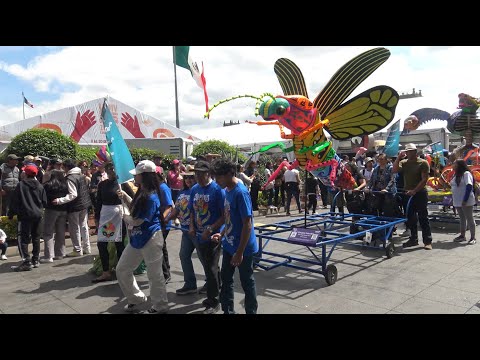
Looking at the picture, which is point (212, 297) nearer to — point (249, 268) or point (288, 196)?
point (249, 268)

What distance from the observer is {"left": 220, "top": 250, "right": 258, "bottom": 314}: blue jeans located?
10.9 ft

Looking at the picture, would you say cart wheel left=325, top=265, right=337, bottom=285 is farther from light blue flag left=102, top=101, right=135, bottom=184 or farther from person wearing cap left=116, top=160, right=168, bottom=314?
light blue flag left=102, top=101, right=135, bottom=184

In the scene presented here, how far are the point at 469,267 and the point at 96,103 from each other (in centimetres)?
1651

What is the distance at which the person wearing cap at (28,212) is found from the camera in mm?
5934

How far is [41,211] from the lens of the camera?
6137 mm

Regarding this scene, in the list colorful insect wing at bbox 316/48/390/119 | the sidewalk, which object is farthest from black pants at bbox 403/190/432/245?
colorful insect wing at bbox 316/48/390/119

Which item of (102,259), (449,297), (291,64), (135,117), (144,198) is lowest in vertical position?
(449,297)

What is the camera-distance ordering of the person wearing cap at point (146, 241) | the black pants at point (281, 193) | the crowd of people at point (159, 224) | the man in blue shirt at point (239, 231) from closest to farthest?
the man in blue shirt at point (239, 231) → the crowd of people at point (159, 224) → the person wearing cap at point (146, 241) → the black pants at point (281, 193)

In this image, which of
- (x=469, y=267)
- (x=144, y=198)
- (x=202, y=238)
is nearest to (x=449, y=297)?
(x=469, y=267)

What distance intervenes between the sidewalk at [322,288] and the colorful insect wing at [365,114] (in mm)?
2118

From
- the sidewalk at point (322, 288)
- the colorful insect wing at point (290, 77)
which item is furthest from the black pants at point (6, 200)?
the colorful insect wing at point (290, 77)

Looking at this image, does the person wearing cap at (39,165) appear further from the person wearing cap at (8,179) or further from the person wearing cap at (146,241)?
the person wearing cap at (146,241)

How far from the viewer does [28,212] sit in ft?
19.5

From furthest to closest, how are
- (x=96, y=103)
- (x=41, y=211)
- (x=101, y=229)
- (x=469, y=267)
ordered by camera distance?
1. (x=96, y=103)
2. (x=41, y=211)
3. (x=469, y=267)
4. (x=101, y=229)
